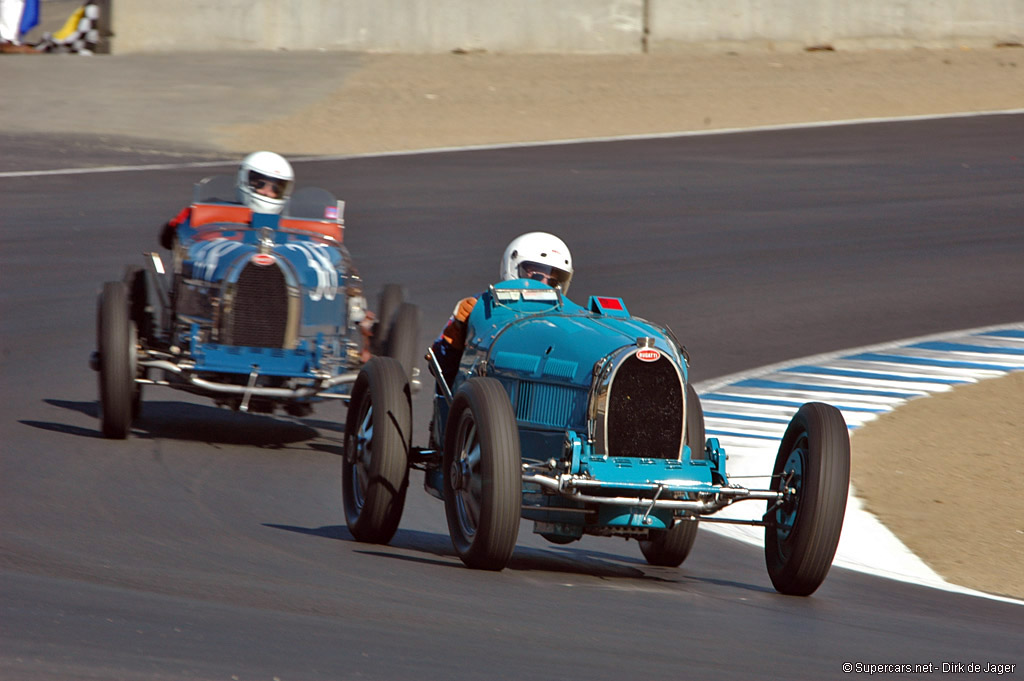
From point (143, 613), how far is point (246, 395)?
4660mm

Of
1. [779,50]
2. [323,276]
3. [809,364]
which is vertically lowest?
[809,364]

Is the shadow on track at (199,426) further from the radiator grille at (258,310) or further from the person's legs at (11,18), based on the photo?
the person's legs at (11,18)

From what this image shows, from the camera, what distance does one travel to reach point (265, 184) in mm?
11680

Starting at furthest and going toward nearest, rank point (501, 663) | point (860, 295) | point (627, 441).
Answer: point (860, 295), point (627, 441), point (501, 663)

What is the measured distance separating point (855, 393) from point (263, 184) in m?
4.72

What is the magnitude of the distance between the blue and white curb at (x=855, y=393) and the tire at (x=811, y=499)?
4.00 feet

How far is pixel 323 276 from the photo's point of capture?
10898 mm

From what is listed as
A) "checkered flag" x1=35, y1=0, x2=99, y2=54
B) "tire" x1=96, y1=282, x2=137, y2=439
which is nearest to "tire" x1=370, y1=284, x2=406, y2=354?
"tire" x1=96, y1=282, x2=137, y2=439

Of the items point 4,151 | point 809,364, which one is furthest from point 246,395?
point 4,151

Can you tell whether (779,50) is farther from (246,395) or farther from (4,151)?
(246,395)

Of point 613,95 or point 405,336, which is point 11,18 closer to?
point 613,95

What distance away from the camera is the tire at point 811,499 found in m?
6.80

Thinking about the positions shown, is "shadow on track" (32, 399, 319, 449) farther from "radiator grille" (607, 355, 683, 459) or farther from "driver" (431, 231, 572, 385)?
"radiator grille" (607, 355, 683, 459)

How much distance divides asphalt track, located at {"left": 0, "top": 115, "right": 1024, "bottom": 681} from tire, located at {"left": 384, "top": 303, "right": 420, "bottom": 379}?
2.48 ft
